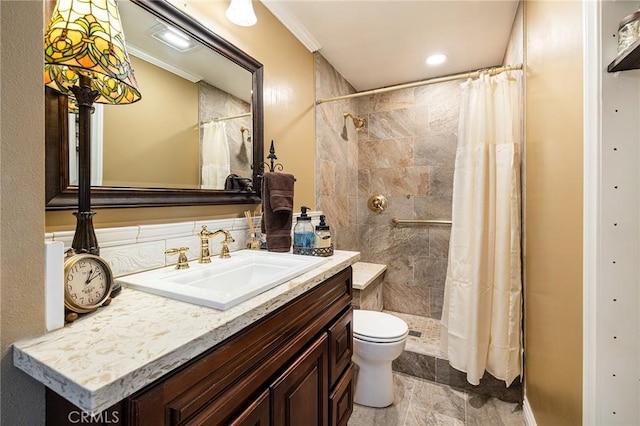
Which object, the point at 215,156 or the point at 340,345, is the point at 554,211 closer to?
the point at 340,345

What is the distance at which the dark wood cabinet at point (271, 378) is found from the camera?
518 millimetres

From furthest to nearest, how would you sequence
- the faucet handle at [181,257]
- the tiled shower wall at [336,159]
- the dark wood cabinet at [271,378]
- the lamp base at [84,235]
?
the tiled shower wall at [336,159]
the faucet handle at [181,257]
the lamp base at [84,235]
the dark wood cabinet at [271,378]

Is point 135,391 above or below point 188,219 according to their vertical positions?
below

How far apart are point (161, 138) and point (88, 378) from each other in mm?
915

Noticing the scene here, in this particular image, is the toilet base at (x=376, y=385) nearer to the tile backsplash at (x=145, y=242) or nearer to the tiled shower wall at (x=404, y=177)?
the tiled shower wall at (x=404, y=177)

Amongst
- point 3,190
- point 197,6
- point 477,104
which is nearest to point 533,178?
point 477,104

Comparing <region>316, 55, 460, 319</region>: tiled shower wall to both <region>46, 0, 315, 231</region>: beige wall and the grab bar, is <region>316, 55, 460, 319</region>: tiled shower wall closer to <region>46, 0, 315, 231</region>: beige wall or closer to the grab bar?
the grab bar

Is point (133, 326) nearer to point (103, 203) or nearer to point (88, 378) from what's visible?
point (88, 378)

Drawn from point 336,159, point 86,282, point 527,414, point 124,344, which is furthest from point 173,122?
point 527,414

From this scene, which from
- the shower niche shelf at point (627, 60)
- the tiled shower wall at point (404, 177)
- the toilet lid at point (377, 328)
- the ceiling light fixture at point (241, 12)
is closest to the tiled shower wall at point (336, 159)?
the tiled shower wall at point (404, 177)

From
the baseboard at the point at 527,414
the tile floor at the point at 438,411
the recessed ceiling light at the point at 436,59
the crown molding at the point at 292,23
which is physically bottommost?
the tile floor at the point at 438,411

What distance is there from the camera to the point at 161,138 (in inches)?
43.1

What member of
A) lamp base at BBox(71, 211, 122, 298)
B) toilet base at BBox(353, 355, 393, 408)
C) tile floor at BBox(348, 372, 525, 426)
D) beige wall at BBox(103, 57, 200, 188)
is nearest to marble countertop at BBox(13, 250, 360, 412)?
lamp base at BBox(71, 211, 122, 298)

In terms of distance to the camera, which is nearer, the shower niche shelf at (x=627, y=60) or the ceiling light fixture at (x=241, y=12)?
the shower niche shelf at (x=627, y=60)
